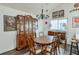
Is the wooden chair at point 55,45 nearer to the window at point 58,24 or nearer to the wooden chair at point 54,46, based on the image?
the wooden chair at point 54,46

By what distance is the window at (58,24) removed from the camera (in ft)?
6.16

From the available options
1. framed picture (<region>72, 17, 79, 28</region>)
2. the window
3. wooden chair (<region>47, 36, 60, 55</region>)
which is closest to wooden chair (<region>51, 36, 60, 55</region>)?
wooden chair (<region>47, 36, 60, 55</region>)

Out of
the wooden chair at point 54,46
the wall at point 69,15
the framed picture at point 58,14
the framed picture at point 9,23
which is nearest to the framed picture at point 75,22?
A: the wall at point 69,15

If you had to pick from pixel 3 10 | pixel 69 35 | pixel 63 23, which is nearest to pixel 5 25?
pixel 3 10

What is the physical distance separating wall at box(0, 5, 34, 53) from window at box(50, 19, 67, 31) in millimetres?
557

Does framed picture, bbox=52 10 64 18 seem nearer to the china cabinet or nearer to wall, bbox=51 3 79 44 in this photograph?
wall, bbox=51 3 79 44

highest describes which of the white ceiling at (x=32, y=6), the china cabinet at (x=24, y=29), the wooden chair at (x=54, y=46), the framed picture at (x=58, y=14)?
the white ceiling at (x=32, y=6)

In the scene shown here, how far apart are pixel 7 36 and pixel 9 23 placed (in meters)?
0.24

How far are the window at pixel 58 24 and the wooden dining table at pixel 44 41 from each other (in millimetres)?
201

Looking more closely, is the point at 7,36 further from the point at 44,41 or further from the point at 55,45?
the point at 55,45

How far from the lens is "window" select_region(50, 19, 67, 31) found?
73.9 inches

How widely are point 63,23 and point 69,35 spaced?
244mm

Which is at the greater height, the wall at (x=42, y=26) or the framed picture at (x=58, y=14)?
the framed picture at (x=58, y=14)

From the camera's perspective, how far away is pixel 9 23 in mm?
1847
